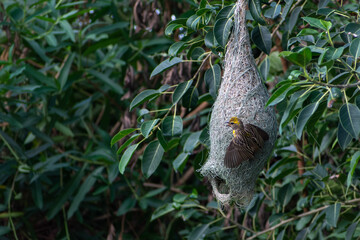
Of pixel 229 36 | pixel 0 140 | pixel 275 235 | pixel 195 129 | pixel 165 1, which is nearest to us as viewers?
pixel 229 36

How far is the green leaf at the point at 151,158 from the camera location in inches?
67.8

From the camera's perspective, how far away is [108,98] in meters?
3.20

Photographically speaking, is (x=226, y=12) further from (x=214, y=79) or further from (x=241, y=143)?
(x=241, y=143)

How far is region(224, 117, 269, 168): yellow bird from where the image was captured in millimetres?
1566

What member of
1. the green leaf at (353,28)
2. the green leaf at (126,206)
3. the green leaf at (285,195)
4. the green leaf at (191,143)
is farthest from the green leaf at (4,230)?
the green leaf at (353,28)

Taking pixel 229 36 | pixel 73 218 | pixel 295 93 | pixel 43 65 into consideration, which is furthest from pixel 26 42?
pixel 295 93

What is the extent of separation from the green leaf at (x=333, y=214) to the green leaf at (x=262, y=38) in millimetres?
720

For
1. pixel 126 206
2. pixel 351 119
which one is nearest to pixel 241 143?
pixel 351 119

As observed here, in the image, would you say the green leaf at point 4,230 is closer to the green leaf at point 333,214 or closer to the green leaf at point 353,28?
the green leaf at point 333,214

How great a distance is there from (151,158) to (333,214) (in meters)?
0.74

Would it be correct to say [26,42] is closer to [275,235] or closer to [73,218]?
[73,218]

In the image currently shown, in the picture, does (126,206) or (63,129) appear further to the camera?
(63,129)

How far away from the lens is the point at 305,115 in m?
1.47

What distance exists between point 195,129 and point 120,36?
109cm
